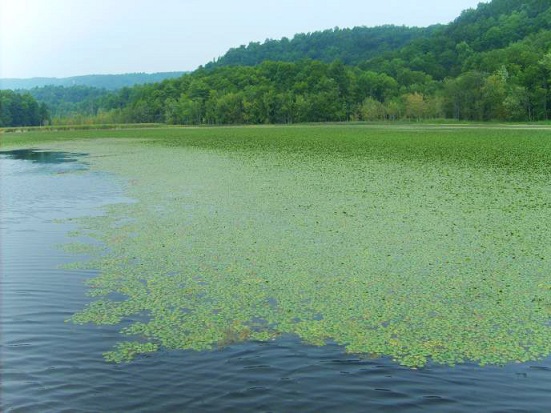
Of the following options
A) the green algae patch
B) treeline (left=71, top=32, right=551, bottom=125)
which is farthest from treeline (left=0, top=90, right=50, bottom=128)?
the green algae patch

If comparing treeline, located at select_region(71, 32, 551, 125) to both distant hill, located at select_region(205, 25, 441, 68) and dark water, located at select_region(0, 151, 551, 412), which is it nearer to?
distant hill, located at select_region(205, 25, 441, 68)

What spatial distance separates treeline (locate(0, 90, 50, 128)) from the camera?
108m

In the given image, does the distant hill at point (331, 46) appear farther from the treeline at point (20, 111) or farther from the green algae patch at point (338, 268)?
the green algae patch at point (338, 268)

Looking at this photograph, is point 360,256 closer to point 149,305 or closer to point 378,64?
point 149,305

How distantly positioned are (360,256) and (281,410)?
15.8ft

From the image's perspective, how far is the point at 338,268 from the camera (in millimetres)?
8328

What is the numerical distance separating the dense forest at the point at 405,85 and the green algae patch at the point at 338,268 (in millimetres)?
59536

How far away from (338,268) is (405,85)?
346 ft

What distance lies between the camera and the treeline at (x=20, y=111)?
10812cm

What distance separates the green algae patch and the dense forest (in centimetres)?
5954

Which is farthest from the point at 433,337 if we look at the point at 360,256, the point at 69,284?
the point at 69,284

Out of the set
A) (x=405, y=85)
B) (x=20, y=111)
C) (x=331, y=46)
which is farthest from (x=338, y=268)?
(x=331, y=46)

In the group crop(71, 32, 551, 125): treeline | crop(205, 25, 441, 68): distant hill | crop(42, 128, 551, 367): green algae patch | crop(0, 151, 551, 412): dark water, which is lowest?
crop(0, 151, 551, 412): dark water

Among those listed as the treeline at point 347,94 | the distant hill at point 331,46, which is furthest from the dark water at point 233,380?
the distant hill at point 331,46
